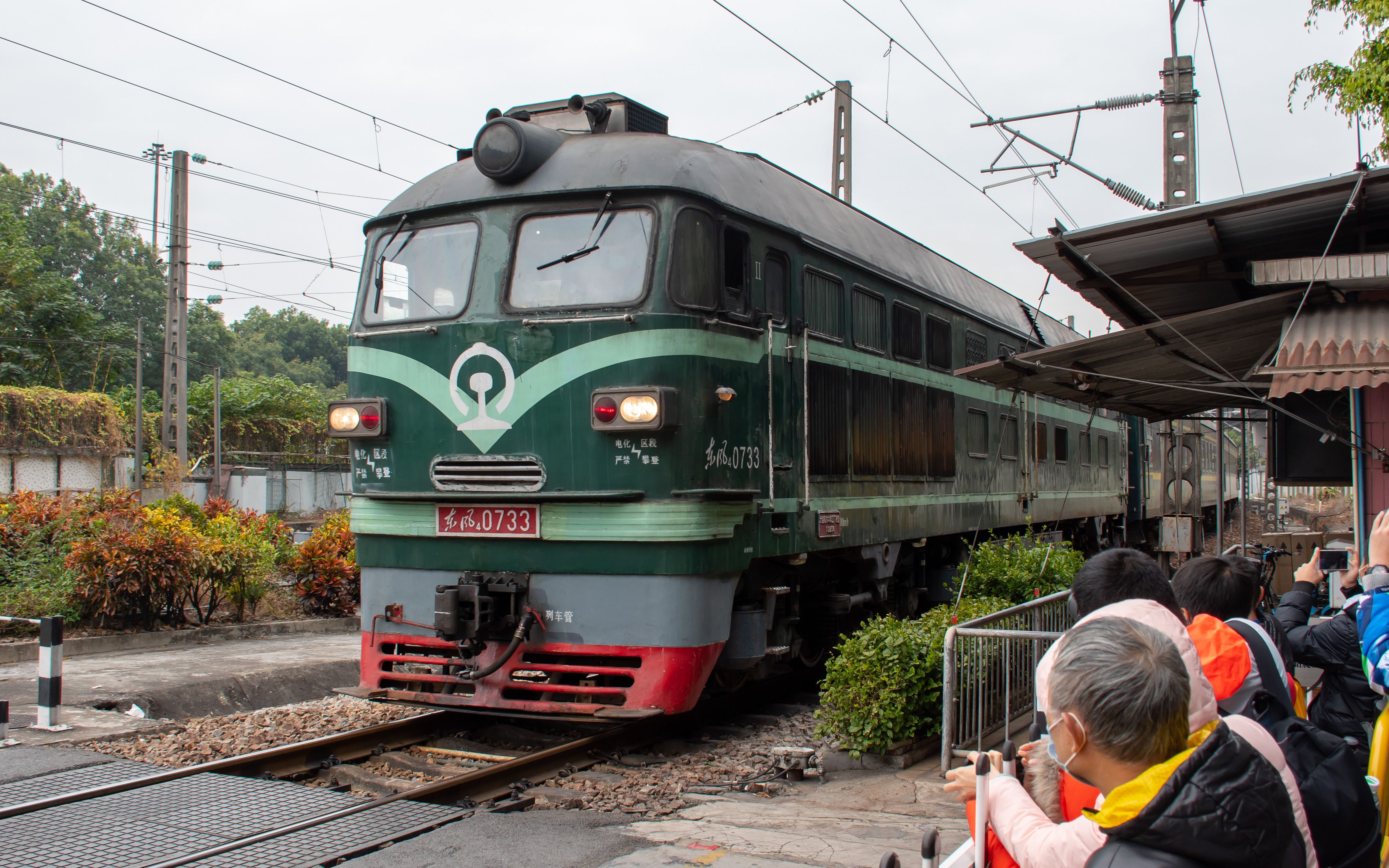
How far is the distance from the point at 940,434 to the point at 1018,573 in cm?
147

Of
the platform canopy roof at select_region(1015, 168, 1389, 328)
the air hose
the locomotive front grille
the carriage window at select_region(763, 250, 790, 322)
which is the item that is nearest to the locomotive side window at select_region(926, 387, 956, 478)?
the platform canopy roof at select_region(1015, 168, 1389, 328)

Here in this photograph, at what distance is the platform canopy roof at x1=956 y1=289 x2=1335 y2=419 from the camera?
5961 millimetres

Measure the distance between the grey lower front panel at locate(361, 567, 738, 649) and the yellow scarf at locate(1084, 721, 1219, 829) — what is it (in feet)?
14.3

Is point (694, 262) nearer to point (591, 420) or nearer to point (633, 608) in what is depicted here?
point (591, 420)

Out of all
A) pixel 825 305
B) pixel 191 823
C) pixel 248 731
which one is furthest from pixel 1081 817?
pixel 248 731

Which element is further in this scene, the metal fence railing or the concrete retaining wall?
the concrete retaining wall

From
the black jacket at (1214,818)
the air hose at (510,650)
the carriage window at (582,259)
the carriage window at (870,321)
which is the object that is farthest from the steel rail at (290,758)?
the black jacket at (1214,818)

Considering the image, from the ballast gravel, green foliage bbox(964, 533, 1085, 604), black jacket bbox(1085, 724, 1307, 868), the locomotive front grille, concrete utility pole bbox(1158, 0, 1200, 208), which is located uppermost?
concrete utility pole bbox(1158, 0, 1200, 208)

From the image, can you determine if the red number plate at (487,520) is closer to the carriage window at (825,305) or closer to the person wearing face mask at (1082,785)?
the carriage window at (825,305)

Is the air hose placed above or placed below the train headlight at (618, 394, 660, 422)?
below

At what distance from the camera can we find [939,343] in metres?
10.5

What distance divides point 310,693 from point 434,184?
15.5 ft

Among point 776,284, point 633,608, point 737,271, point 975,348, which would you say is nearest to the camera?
point 633,608

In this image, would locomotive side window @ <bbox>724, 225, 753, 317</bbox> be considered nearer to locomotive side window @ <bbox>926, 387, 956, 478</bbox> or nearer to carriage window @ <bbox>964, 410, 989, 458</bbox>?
locomotive side window @ <bbox>926, 387, 956, 478</bbox>
